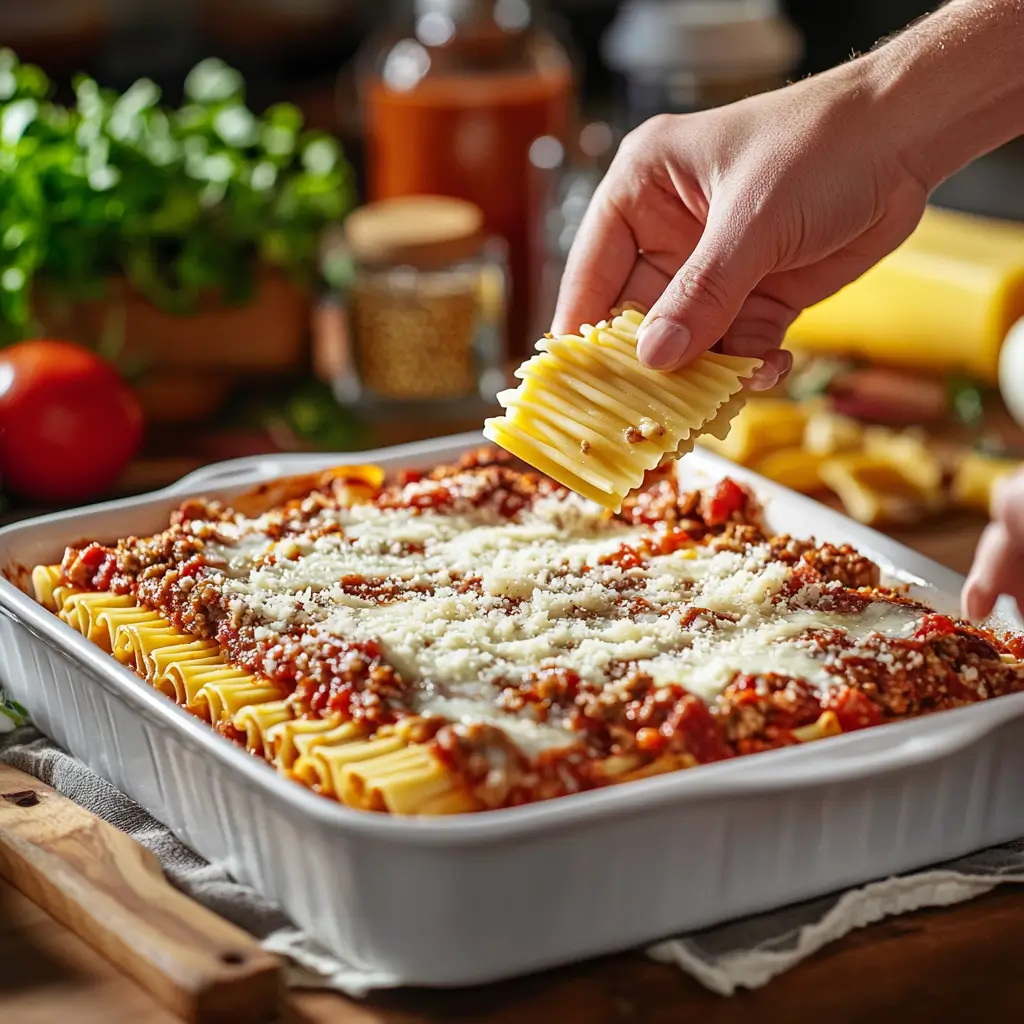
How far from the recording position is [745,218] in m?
2.52

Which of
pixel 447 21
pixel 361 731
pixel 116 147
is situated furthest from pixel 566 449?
pixel 447 21

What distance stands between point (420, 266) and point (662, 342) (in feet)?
5.85

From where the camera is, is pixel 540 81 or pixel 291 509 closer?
pixel 291 509

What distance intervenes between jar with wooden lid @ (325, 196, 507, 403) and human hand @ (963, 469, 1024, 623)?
7.52 ft

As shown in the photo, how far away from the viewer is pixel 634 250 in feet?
9.65

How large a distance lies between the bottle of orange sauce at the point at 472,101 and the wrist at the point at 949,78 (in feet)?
6.54

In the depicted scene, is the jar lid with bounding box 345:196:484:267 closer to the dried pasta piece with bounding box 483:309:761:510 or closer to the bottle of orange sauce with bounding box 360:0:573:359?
the bottle of orange sauce with bounding box 360:0:573:359

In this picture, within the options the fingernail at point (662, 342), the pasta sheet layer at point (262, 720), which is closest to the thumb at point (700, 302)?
the fingernail at point (662, 342)

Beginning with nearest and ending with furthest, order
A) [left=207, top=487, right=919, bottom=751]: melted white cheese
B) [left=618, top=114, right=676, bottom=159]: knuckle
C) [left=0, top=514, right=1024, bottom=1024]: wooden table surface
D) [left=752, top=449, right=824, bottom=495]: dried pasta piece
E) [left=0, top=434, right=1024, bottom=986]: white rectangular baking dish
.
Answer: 1. [left=0, top=434, right=1024, bottom=986]: white rectangular baking dish
2. [left=0, top=514, right=1024, bottom=1024]: wooden table surface
3. [left=207, top=487, right=919, bottom=751]: melted white cheese
4. [left=618, top=114, right=676, bottom=159]: knuckle
5. [left=752, top=449, right=824, bottom=495]: dried pasta piece

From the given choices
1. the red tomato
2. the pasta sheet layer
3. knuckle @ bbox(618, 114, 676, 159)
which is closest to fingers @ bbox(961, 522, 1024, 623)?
the pasta sheet layer

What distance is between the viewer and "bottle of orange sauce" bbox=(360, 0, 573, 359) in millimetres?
4508

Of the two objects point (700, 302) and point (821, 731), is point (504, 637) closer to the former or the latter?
point (821, 731)

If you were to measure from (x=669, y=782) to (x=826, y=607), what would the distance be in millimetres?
664

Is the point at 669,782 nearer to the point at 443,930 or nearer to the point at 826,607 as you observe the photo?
the point at 443,930
